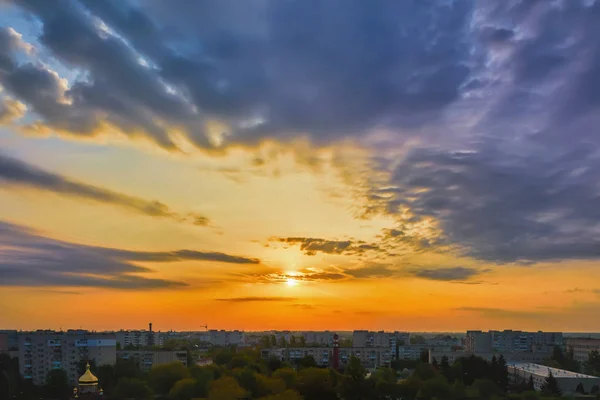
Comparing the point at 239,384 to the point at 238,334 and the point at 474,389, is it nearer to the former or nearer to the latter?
the point at 474,389

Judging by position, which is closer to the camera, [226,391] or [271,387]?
[226,391]

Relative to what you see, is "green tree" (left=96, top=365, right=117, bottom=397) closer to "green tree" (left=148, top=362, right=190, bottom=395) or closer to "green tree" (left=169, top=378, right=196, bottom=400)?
"green tree" (left=148, top=362, right=190, bottom=395)

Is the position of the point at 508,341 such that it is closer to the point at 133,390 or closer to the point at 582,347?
the point at 582,347

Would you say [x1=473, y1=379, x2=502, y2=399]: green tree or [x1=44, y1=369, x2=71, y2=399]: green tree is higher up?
[x1=473, y1=379, x2=502, y2=399]: green tree

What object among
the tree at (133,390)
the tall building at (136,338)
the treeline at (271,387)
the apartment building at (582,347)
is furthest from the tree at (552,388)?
the tall building at (136,338)

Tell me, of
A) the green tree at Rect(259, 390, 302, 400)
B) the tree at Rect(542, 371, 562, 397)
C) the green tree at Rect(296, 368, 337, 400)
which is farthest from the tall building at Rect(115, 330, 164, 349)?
the green tree at Rect(259, 390, 302, 400)

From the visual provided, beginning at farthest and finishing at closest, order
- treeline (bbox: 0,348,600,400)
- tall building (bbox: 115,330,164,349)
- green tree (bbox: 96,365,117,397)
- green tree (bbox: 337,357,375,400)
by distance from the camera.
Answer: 1. tall building (bbox: 115,330,164,349)
2. green tree (bbox: 96,365,117,397)
3. green tree (bbox: 337,357,375,400)
4. treeline (bbox: 0,348,600,400)

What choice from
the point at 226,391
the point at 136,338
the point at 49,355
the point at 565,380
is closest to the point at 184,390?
the point at 226,391

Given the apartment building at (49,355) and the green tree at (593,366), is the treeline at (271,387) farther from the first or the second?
the green tree at (593,366)
